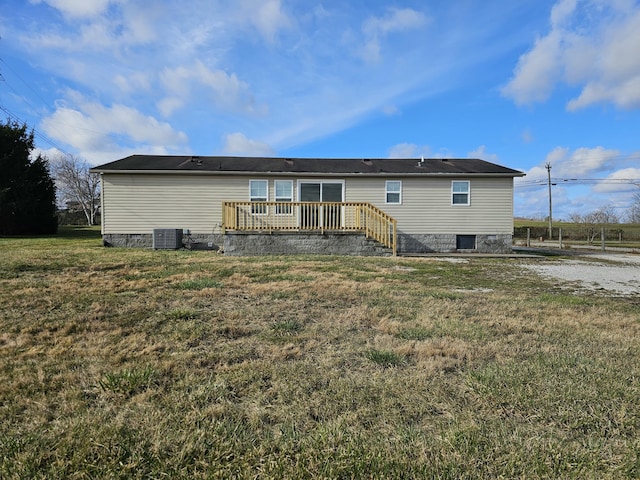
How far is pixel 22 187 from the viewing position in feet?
70.6

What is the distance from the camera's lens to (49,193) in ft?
77.3

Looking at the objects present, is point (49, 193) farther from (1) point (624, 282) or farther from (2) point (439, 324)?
(1) point (624, 282)

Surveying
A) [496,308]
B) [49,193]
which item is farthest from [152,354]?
[49,193]

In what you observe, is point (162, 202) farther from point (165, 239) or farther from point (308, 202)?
point (308, 202)

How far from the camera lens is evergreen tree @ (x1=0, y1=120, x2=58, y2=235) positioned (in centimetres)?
2086

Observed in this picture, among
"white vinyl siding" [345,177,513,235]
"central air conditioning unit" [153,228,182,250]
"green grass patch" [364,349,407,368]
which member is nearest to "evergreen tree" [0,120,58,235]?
"central air conditioning unit" [153,228,182,250]

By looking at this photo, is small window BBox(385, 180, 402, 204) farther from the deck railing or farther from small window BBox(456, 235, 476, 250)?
small window BBox(456, 235, 476, 250)

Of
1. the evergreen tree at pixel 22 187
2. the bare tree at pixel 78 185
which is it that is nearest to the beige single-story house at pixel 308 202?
the evergreen tree at pixel 22 187

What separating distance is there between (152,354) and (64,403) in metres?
0.81

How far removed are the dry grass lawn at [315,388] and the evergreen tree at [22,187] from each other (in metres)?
21.2

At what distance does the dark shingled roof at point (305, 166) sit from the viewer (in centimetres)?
1402

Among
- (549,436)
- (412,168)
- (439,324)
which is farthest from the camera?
(412,168)

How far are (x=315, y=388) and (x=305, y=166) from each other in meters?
13.5

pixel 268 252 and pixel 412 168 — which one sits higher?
pixel 412 168
